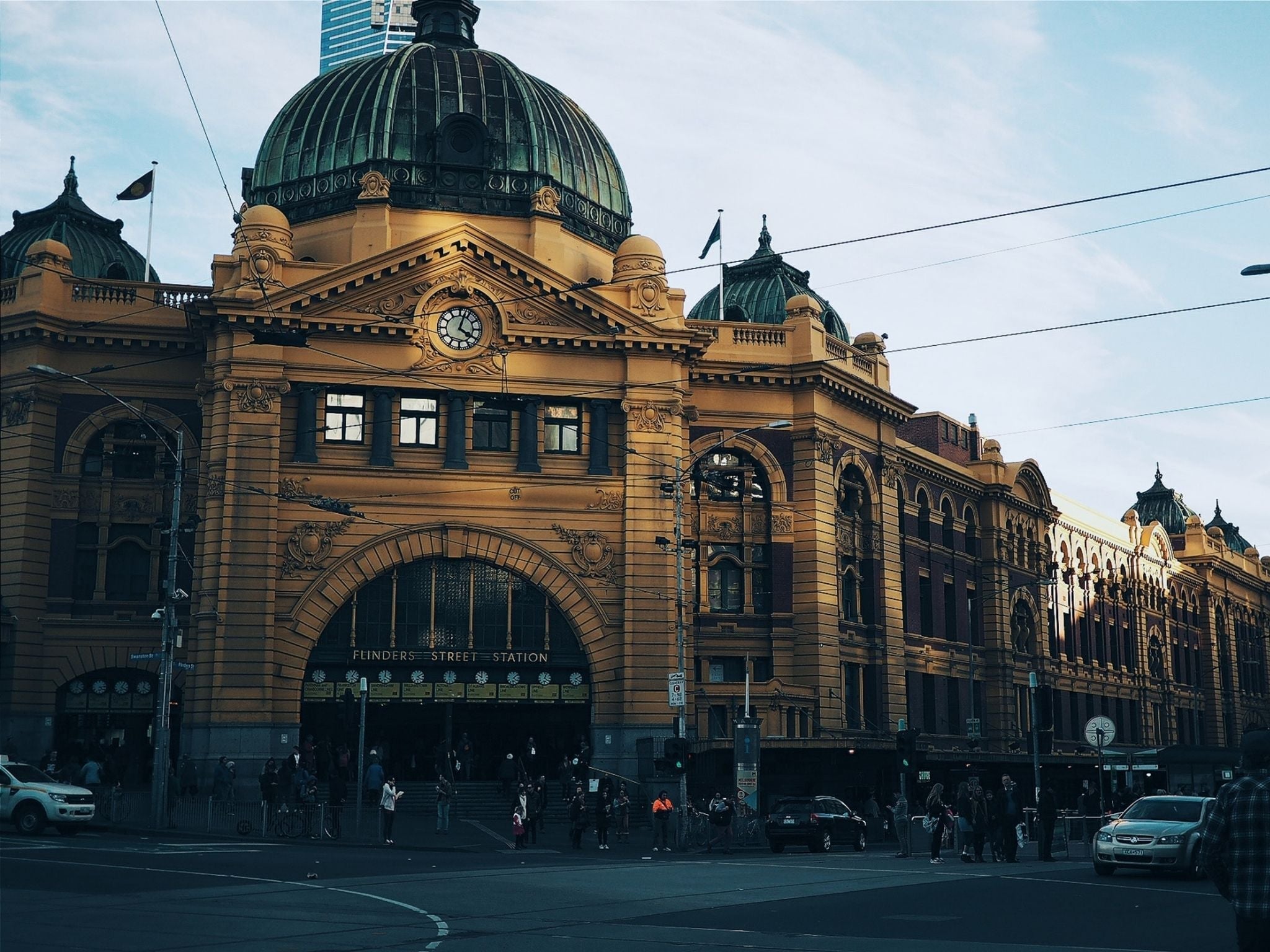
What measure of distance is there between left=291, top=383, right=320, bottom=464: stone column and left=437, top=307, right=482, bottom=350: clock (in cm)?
493

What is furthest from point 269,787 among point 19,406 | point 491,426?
point 19,406

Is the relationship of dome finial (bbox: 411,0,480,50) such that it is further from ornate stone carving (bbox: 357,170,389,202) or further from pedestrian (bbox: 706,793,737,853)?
pedestrian (bbox: 706,793,737,853)

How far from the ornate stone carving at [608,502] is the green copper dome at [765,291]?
18134mm

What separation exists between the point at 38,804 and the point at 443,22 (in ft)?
137

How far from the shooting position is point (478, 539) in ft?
174

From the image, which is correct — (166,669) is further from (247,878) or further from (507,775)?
(247,878)

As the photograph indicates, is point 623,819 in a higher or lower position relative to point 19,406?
lower

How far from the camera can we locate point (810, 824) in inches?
1599

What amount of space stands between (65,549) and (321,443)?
993 cm

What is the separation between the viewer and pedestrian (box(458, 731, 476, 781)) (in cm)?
5103

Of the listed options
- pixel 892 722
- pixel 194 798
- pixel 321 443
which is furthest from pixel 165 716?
pixel 892 722

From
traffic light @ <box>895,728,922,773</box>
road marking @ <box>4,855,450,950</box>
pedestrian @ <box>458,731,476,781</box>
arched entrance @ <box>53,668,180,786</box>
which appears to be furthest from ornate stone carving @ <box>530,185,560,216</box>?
road marking @ <box>4,855,450,950</box>

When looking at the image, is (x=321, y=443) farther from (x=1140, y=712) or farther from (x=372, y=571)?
(x=1140, y=712)

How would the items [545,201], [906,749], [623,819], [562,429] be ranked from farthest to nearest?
[545,201] < [562,429] < [906,749] < [623,819]
